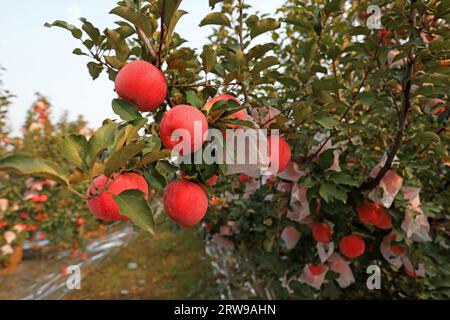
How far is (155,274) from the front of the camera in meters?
3.94

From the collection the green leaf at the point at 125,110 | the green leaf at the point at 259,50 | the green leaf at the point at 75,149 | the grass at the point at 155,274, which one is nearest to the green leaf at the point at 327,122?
the green leaf at the point at 259,50

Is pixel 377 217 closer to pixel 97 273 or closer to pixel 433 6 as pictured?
pixel 433 6

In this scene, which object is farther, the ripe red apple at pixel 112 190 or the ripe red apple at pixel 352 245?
the ripe red apple at pixel 352 245

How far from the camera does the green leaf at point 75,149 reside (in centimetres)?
53

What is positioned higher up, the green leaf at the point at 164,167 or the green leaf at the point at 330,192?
the green leaf at the point at 164,167

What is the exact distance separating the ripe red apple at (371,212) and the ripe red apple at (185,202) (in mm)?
705

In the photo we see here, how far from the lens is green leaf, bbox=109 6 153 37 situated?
0.63 meters

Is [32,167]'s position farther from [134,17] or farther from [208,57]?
[208,57]

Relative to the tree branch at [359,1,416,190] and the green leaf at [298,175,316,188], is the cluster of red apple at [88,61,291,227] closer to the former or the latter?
the green leaf at [298,175,316,188]

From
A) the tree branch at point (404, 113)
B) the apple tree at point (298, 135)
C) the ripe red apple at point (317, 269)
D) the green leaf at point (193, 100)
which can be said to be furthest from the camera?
the ripe red apple at point (317, 269)

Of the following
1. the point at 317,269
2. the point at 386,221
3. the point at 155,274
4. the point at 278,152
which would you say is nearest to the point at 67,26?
the point at 278,152

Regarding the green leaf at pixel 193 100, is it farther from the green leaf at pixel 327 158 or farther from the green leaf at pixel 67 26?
the green leaf at pixel 327 158

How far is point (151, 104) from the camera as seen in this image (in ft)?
2.34
